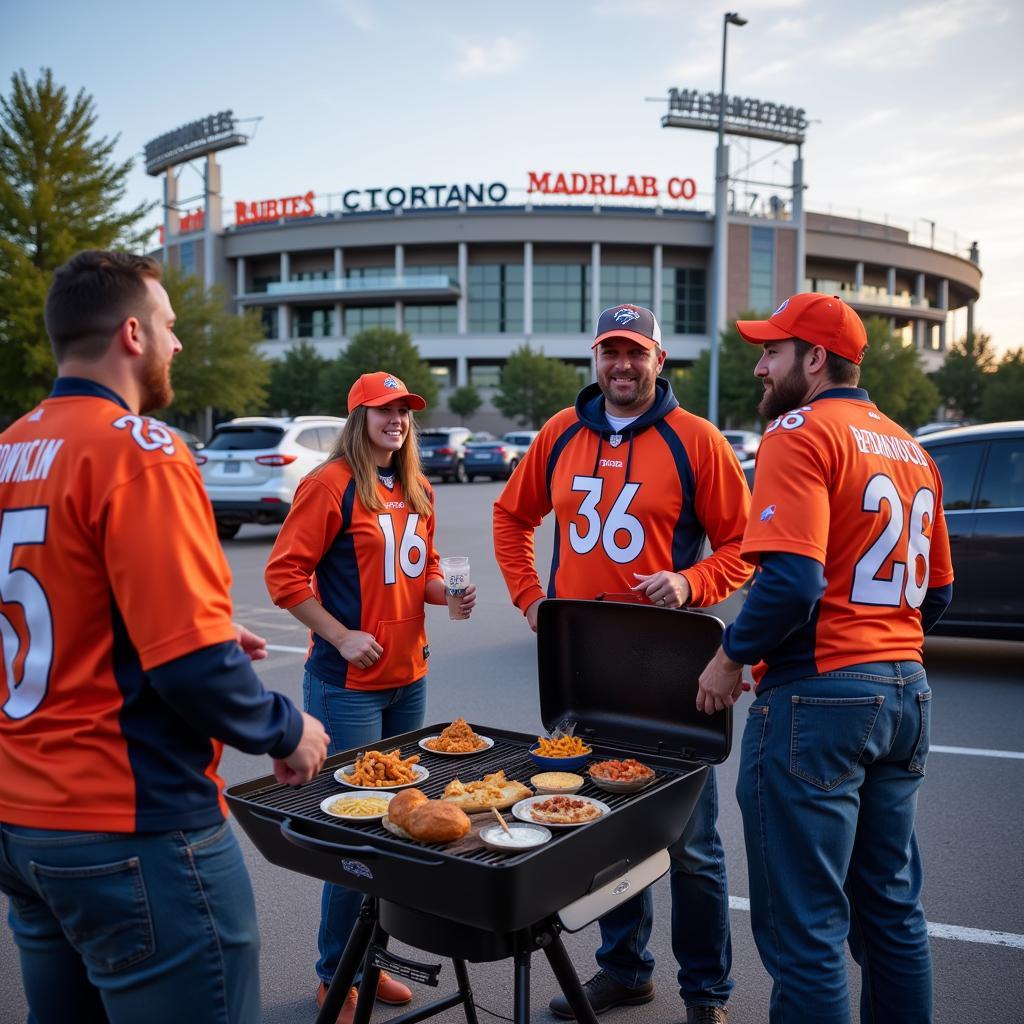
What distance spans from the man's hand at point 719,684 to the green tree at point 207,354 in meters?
33.7

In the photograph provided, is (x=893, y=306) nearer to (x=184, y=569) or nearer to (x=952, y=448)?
(x=952, y=448)

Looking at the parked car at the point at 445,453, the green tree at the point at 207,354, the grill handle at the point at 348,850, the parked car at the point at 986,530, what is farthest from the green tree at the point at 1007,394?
the grill handle at the point at 348,850

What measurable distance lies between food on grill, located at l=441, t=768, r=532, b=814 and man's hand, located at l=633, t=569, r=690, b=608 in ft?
3.06

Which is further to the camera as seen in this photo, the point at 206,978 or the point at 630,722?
the point at 630,722

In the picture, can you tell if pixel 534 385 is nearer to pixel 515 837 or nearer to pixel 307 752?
pixel 515 837

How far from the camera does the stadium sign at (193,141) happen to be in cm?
7756

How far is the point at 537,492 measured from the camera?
14.1 feet

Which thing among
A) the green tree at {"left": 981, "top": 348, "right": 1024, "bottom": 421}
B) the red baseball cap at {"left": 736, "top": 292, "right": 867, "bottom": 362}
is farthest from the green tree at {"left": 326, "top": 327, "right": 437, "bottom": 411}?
the red baseball cap at {"left": 736, "top": 292, "right": 867, "bottom": 362}

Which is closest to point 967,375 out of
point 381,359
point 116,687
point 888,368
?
point 888,368

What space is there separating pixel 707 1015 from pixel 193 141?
87075 mm

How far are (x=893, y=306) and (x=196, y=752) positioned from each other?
8334 cm

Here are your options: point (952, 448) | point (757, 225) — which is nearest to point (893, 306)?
point (757, 225)

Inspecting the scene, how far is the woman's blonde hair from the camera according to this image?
3830 millimetres

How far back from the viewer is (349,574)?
3793 millimetres
